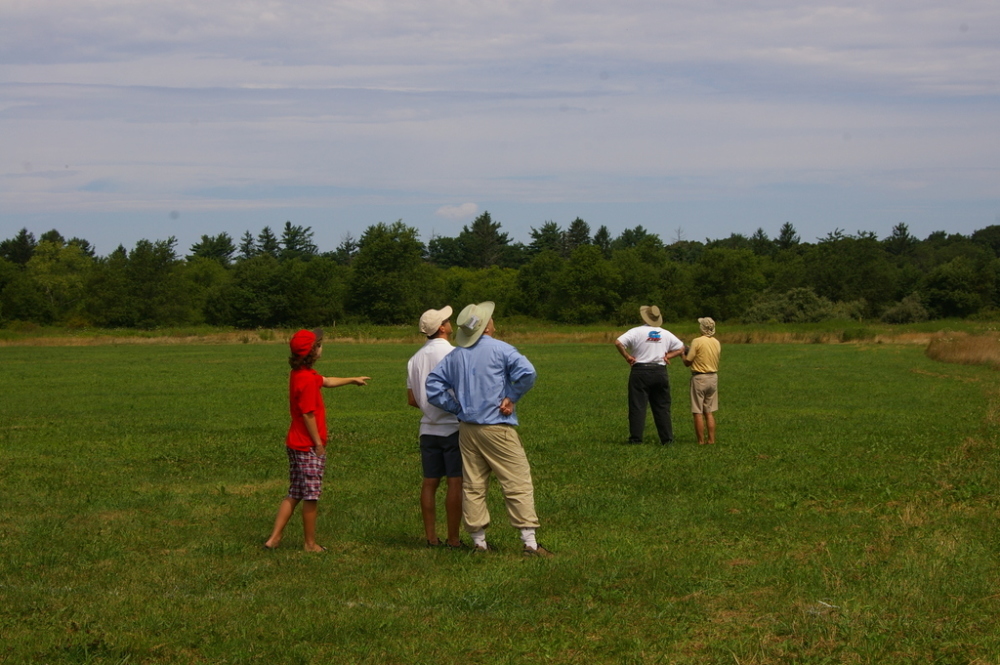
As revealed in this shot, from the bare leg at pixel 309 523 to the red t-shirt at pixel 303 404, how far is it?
0.48 m

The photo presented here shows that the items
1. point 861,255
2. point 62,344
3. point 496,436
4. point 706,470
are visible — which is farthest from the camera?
point 861,255

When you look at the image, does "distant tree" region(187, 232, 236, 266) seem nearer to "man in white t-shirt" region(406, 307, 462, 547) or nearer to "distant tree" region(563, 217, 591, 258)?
"distant tree" region(563, 217, 591, 258)

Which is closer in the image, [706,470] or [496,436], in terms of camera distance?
[496,436]

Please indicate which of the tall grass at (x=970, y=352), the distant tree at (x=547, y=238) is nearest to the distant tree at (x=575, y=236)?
the distant tree at (x=547, y=238)

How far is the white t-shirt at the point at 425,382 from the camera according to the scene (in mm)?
8820

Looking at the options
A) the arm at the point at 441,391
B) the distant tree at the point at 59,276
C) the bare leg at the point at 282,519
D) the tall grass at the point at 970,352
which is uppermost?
the distant tree at the point at 59,276

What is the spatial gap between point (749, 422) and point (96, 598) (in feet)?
45.1

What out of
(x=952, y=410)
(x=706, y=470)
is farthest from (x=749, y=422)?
(x=706, y=470)

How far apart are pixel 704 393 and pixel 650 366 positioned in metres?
0.91

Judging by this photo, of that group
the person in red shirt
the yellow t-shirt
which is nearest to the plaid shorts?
the person in red shirt

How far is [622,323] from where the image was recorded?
107625 millimetres

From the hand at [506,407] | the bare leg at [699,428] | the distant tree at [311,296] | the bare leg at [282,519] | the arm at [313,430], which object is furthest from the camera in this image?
the distant tree at [311,296]

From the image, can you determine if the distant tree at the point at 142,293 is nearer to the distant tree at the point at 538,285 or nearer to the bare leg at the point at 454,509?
the distant tree at the point at 538,285

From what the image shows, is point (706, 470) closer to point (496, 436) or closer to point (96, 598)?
point (496, 436)
